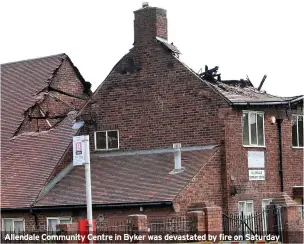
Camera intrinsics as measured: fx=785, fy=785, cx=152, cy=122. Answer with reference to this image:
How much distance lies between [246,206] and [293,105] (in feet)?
15.0

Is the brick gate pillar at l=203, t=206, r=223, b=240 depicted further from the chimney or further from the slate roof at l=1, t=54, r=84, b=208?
the chimney

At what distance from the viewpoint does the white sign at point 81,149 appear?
2045 cm

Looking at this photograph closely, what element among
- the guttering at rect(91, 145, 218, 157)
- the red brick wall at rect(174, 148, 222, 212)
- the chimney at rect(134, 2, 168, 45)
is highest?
the chimney at rect(134, 2, 168, 45)

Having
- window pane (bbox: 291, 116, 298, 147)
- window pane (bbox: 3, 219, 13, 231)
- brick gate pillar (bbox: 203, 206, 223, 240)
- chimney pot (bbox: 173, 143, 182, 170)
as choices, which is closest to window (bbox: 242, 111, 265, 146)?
window pane (bbox: 291, 116, 298, 147)

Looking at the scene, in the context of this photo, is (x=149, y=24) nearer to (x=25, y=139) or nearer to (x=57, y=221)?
(x=25, y=139)

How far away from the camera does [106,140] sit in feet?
103

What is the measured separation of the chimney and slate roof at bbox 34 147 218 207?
4.60 meters

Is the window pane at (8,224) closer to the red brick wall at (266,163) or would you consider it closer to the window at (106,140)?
the window at (106,140)

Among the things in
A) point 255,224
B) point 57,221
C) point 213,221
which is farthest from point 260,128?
point 57,221

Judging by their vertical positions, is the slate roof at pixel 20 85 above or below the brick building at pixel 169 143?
above

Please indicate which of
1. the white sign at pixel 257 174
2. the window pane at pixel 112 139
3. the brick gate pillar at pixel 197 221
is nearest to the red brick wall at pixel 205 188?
the white sign at pixel 257 174

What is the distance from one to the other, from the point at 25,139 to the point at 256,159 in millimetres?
9574

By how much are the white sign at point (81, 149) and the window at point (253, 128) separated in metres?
9.91

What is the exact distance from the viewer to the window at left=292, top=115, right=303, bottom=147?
3136 cm
